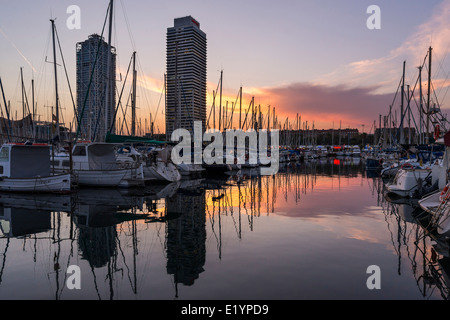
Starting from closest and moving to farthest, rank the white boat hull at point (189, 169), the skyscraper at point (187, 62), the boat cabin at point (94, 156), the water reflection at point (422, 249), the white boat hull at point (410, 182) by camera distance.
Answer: the water reflection at point (422, 249), the white boat hull at point (410, 182), the boat cabin at point (94, 156), the white boat hull at point (189, 169), the skyscraper at point (187, 62)

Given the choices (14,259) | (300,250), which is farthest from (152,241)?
(300,250)

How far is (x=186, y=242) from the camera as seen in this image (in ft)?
36.3

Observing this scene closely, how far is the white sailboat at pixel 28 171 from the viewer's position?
21.6 meters

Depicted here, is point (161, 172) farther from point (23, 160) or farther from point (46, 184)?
point (23, 160)

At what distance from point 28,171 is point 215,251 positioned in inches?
776

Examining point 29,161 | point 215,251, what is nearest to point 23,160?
point 29,161

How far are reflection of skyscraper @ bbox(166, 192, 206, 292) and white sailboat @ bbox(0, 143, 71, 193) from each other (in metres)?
8.90

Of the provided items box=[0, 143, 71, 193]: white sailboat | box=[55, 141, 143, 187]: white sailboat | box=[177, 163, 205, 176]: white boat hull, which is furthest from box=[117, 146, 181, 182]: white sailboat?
box=[0, 143, 71, 193]: white sailboat

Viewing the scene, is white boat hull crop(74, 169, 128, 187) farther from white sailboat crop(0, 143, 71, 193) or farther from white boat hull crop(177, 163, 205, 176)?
white boat hull crop(177, 163, 205, 176)

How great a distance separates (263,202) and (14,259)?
1343cm

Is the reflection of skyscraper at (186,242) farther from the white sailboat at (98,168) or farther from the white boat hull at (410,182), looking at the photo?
the white boat hull at (410,182)

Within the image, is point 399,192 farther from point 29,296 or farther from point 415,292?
point 29,296

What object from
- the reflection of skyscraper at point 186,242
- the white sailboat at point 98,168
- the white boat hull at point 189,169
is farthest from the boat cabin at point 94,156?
the reflection of skyscraper at point 186,242

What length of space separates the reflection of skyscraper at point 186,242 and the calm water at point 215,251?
0.04 metres
